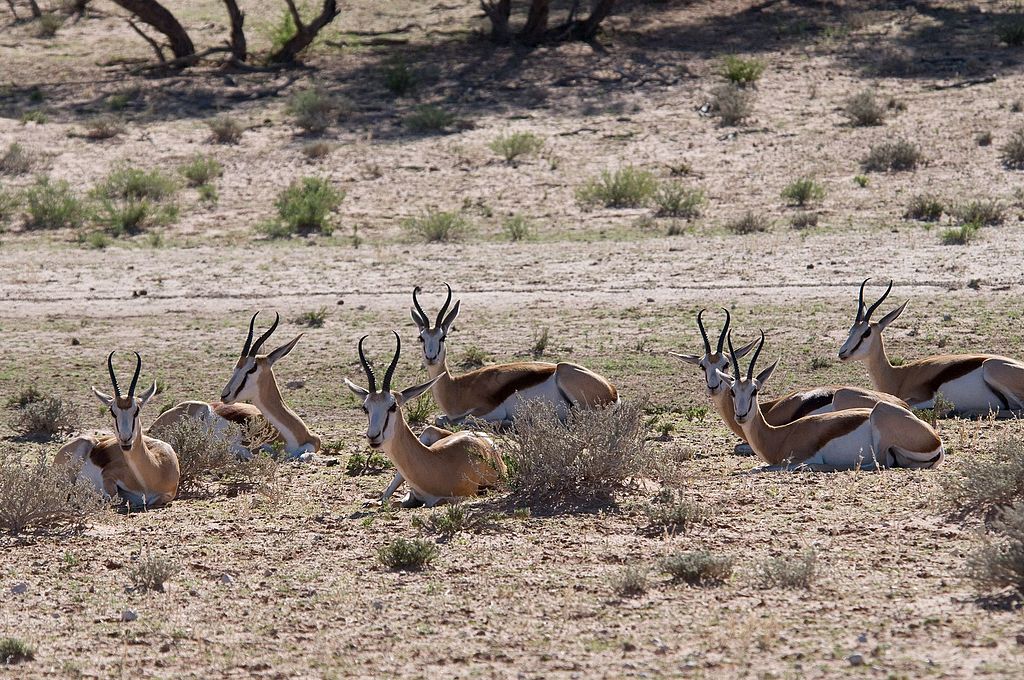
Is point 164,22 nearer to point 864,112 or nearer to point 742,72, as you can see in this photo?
point 742,72

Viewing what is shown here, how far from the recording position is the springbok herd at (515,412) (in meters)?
9.21

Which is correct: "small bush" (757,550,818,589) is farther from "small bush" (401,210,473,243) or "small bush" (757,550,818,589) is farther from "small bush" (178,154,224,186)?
"small bush" (178,154,224,186)

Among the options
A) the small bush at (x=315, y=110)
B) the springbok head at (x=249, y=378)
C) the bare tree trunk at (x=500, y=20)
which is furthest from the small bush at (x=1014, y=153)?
the springbok head at (x=249, y=378)

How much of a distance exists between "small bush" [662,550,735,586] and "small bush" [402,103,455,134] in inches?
660

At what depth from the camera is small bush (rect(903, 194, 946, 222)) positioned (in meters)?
18.4

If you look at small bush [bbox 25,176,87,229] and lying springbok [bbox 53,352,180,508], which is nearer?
lying springbok [bbox 53,352,180,508]

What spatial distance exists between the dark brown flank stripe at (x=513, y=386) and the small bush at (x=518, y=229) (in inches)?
267

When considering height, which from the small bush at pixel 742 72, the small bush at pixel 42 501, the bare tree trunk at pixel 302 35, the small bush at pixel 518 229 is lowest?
the small bush at pixel 518 229

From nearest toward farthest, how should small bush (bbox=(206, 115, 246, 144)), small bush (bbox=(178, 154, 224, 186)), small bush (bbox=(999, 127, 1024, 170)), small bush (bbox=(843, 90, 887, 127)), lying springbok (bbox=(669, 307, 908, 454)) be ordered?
lying springbok (bbox=(669, 307, 908, 454)), small bush (bbox=(999, 127, 1024, 170)), small bush (bbox=(178, 154, 224, 186)), small bush (bbox=(843, 90, 887, 127)), small bush (bbox=(206, 115, 246, 144))

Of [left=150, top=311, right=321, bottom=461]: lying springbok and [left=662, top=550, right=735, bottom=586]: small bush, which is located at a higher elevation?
[left=662, top=550, right=735, bottom=586]: small bush

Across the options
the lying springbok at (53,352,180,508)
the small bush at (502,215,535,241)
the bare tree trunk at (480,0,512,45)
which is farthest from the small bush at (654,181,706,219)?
the lying springbok at (53,352,180,508)

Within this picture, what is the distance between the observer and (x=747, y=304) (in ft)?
50.8

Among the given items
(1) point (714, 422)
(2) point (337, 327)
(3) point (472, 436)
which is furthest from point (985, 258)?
(3) point (472, 436)

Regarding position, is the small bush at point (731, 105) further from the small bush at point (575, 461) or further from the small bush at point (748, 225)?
the small bush at point (575, 461)
